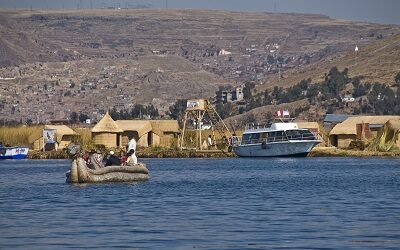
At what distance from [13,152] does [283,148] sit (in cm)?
2419

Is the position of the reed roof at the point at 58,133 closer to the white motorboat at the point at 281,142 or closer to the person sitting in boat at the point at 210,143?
the person sitting in boat at the point at 210,143

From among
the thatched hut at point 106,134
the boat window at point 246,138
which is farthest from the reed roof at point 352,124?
the thatched hut at point 106,134

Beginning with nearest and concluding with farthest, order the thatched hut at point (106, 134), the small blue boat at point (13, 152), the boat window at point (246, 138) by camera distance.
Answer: the boat window at point (246, 138), the small blue boat at point (13, 152), the thatched hut at point (106, 134)

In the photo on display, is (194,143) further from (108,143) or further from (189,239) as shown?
(189,239)

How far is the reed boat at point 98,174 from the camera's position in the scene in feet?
175

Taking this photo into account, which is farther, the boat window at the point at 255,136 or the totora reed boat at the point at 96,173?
the boat window at the point at 255,136

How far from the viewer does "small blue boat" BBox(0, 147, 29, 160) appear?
107625 mm

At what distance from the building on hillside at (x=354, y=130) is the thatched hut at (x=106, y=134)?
19056mm

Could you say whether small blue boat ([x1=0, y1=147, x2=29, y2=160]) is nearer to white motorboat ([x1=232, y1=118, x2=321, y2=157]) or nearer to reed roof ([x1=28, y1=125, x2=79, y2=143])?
reed roof ([x1=28, y1=125, x2=79, y2=143])

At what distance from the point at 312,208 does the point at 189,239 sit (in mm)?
9146

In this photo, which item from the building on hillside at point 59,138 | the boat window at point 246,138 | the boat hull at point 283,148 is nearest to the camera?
the boat hull at point 283,148

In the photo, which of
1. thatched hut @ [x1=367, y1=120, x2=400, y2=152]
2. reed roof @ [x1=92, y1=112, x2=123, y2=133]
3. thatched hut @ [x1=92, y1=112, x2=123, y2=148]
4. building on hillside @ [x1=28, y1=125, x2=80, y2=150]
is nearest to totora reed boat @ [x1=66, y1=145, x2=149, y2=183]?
thatched hut @ [x1=367, y1=120, x2=400, y2=152]

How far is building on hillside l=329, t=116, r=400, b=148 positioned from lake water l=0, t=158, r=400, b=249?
5259 cm

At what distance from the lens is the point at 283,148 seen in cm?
9906
